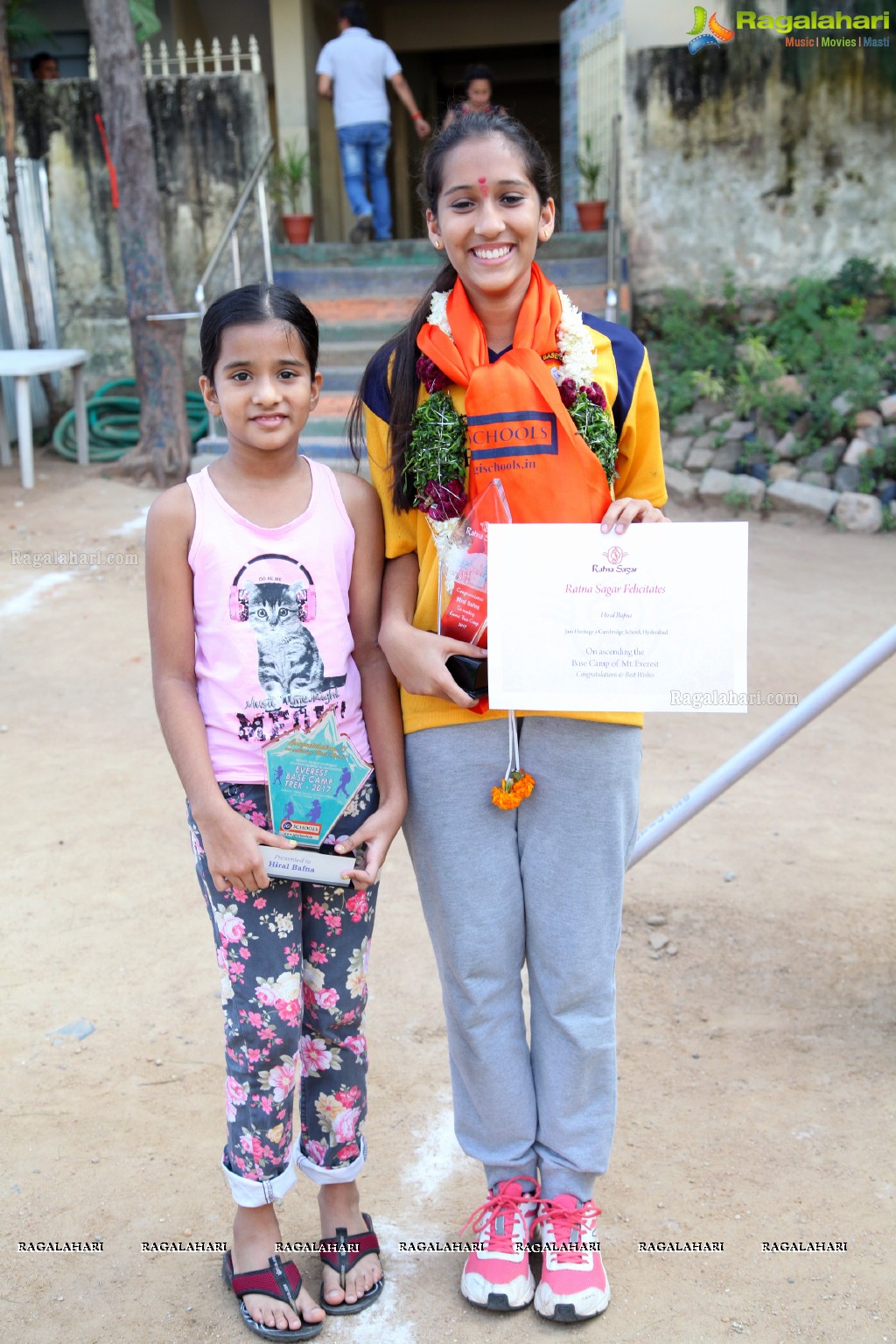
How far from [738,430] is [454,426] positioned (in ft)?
23.6

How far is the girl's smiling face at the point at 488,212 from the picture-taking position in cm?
192

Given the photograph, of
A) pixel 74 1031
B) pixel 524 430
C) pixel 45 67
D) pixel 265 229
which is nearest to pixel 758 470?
pixel 265 229

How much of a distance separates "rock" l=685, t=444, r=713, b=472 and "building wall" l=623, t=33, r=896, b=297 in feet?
6.46

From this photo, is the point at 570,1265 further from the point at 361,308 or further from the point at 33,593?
the point at 361,308

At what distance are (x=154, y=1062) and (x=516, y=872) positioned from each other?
130 cm

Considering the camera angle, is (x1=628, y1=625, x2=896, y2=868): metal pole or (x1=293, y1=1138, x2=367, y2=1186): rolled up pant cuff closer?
(x1=293, y1=1138, x2=367, y2=1186): rolled up pant cuff

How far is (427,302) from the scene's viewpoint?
79.7 inches

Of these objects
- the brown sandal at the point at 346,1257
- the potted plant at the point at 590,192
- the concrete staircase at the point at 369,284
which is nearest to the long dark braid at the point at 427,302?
the brown sandal at the point at 346,1257

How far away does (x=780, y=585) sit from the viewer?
22.1 ft

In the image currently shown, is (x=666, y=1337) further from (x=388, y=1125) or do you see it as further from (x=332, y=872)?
(x=332, y=872)

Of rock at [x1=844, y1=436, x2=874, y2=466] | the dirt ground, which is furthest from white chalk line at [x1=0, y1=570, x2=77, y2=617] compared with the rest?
rock at [x1=844, y1=436, x2=874, y2=466]

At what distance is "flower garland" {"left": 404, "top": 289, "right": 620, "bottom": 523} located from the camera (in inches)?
75.6

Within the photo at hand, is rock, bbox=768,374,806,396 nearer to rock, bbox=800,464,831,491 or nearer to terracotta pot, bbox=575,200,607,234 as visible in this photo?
rock, bbox=800,464,831,491

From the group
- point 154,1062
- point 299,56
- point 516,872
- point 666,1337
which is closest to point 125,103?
point 299,56
